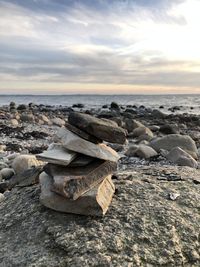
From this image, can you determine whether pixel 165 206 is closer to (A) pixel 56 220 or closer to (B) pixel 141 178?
(B) pixel 141 178

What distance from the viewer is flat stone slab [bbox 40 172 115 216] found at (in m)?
4.00

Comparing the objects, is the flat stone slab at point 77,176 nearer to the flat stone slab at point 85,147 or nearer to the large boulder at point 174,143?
the flat stone slab at point 85,147

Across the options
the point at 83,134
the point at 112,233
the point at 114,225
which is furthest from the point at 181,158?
the point at 112,233

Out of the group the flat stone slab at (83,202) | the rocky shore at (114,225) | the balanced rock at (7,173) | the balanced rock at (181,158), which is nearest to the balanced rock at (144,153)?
the balanced rock at (181,158)

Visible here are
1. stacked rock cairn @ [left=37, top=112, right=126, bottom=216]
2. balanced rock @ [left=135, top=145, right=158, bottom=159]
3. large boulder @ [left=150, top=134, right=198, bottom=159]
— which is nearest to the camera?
stacked rock cairn @ [left=37, top=112, right=126, bottom=216]

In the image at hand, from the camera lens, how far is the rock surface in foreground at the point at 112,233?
3674mm

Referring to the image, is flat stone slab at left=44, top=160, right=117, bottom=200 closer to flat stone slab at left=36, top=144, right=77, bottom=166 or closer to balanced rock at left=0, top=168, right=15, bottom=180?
flat stone slab at left=36, top=144, right=77, bottom=166

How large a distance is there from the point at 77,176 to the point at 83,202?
0.85 feet

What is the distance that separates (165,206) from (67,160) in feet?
3.96

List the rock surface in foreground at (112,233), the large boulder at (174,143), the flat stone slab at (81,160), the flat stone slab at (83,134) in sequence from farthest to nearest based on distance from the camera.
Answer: the large boulder at (174,143), the flat stone slab at (83,134), the flat stone slab at (81,160), the rock surface in foreground at (112,233)

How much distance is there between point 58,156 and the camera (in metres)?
4.18

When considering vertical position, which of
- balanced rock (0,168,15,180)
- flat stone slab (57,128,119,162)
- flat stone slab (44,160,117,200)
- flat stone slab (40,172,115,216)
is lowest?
balanced rock (0,168,15,180)

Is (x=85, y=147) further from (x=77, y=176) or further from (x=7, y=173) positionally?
(x=7, y=173)

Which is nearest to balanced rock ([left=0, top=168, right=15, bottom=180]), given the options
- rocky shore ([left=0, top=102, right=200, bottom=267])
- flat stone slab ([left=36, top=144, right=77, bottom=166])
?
rocky shore ([left=0, top=102, right=200, bottom=267])
